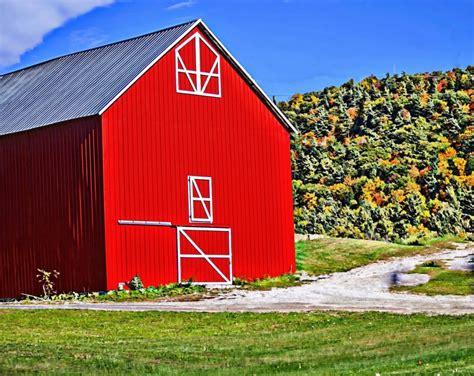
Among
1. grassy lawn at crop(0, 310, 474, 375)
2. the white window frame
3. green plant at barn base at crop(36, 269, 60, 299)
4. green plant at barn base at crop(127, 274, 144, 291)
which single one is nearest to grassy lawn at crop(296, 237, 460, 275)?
the white window frame

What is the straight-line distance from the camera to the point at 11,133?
45062 millimetres

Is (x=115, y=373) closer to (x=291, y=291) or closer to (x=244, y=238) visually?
(x=291, y=291)

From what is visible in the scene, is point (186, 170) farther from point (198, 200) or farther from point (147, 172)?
point (147, 172)

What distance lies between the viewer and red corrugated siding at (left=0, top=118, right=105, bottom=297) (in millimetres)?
42219

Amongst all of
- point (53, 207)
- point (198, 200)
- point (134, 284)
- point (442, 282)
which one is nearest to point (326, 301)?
point (442, 282)

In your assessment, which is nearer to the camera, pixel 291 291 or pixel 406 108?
pixel 291 291

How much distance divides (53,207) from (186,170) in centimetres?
496

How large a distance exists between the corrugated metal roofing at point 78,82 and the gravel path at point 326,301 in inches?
295

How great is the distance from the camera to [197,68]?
45.2m

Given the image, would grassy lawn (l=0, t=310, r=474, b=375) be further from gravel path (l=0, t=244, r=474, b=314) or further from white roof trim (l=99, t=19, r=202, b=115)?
white roof trim (l=99, t=19, r=202, b=115)

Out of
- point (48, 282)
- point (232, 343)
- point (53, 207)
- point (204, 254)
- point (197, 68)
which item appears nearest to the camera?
point (232, 343)

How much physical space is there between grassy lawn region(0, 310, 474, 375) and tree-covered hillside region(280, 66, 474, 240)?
31772 millimetres

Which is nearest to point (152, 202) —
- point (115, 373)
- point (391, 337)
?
point (391, 337)

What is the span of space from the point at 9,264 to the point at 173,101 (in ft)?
27.9
